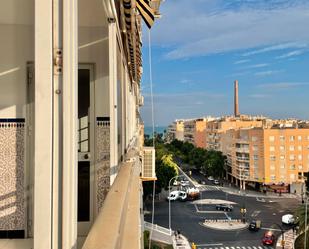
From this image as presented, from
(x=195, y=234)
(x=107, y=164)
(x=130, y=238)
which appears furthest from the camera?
(x=195, y=234)

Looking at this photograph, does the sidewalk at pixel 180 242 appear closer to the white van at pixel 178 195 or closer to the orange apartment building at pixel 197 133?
the white van at pixel 178 195

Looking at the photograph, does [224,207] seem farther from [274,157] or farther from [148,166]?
[148,166]

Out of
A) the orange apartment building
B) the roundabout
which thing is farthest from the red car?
the orange apartment building

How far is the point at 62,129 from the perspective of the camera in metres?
0.93

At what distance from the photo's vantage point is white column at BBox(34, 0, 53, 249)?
906 mm

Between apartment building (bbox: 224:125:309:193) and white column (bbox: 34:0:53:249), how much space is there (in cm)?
3694

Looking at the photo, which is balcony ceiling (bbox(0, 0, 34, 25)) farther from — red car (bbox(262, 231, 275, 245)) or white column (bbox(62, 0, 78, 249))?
red car (bbox(262, 231, 275, 245))

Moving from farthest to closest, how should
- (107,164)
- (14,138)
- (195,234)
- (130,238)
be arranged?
(195,234)
(107,164)
(14,138)
(130,238)

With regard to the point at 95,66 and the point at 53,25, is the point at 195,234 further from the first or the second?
the point at 53,25

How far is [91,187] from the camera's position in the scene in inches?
126

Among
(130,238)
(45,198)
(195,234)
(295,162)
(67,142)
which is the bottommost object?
(195,234)

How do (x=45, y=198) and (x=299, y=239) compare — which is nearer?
(x=45, y=198)

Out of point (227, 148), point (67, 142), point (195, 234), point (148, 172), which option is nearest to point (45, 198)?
point (67, 142)

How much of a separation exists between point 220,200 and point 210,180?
11.7 meters
